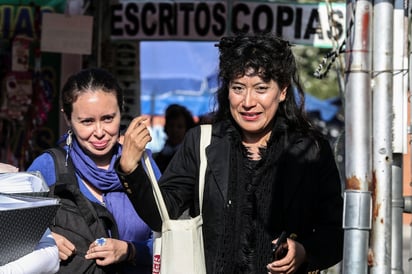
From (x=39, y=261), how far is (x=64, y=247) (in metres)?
0.54

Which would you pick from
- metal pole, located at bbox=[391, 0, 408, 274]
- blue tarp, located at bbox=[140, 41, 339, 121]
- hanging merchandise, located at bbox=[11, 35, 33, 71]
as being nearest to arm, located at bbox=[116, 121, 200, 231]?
metal pole, located at bbox=[391, 0, 408, 274]

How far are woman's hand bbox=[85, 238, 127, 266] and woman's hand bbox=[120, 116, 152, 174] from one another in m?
0.54

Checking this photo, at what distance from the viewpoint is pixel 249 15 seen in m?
8.48

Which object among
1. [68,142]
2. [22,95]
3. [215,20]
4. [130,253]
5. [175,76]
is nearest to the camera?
[130,253]

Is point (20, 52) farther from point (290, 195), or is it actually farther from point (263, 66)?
point (290, 195)

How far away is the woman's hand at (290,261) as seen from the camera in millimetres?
3332

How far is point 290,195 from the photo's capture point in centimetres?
348

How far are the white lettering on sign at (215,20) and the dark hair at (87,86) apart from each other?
14.9 feet

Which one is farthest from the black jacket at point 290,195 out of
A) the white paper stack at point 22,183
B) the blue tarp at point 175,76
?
the blue tarp at point 175,76

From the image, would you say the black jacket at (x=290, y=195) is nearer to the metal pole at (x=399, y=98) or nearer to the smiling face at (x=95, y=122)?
the smiling face at (x=95, y=122)

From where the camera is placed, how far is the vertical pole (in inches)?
140

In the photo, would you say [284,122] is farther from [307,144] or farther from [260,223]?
[260,223]

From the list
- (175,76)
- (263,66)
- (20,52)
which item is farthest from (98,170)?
(175,76)

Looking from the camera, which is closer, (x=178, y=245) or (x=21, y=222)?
(x=21, y=222)
